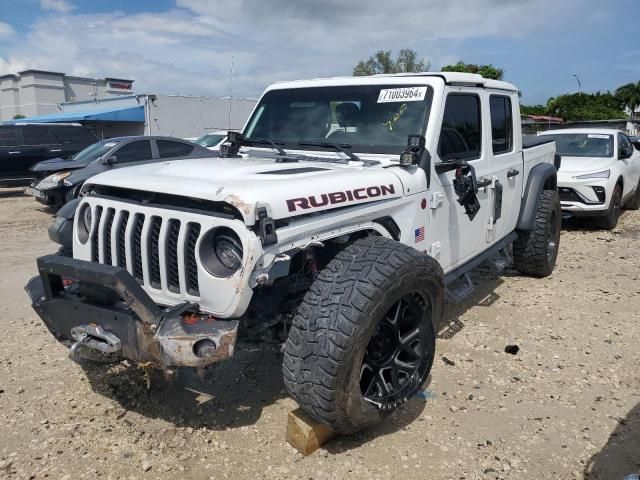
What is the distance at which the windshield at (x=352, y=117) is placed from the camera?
12.7 feet

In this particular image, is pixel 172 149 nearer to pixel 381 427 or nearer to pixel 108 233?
pixel 108 233

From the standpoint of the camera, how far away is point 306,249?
2951mm

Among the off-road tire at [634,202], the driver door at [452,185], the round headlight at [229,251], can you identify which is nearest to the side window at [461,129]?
the driver door at [452,185]

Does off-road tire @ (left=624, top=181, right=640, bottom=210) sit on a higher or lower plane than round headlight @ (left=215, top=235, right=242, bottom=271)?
lower

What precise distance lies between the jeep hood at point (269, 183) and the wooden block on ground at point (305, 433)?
1150 mm

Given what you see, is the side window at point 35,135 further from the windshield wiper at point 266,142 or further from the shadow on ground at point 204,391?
the shadow on ground at point 204,391

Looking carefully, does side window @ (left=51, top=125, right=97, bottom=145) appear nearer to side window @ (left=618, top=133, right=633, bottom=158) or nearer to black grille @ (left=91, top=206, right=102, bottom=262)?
side window @ (left=618, top=133, right=633, bottom=158)

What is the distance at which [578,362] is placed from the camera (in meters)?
4.16

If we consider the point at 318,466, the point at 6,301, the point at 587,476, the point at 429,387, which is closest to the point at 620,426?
the point at 587,476

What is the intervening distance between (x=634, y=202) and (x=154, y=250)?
11.1 m

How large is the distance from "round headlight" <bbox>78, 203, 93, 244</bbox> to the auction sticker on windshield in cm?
212

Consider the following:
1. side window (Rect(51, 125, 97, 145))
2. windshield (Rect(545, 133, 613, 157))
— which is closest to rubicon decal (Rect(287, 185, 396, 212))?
windshield (Rect(545, 133, 613, 157))

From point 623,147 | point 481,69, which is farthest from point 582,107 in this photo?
point 623,147

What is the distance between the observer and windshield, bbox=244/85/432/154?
386 centimetres
